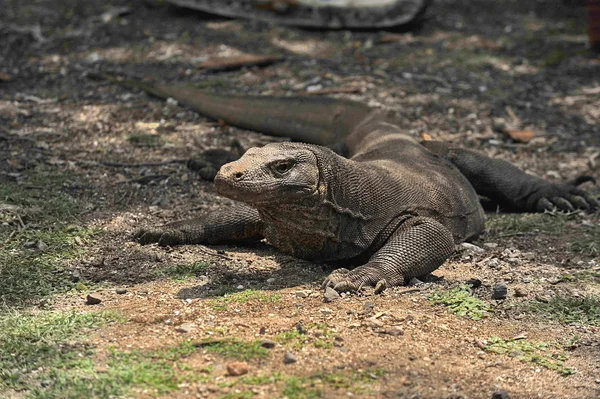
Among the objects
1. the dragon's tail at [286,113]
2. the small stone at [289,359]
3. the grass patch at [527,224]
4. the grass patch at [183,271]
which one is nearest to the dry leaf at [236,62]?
the dragon's tail at [286,113]

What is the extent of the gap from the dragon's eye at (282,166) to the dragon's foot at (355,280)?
611 millimetres

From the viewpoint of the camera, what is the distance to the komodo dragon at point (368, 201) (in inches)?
193

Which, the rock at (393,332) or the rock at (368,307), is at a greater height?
the rock at (393,332)

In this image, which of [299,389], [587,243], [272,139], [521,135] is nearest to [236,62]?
[272,139]

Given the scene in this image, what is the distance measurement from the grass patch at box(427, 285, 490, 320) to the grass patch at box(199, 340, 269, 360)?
1.16 meters

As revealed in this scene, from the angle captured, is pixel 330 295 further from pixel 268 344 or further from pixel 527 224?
pixel 527 224

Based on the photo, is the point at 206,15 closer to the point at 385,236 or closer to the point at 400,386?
the point at 385,236

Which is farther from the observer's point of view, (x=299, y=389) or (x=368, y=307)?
(x=368, y=307)

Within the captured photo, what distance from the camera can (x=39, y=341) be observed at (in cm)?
407

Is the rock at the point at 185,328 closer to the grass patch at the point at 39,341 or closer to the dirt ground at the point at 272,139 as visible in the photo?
the dirt ground at the point at 272,139

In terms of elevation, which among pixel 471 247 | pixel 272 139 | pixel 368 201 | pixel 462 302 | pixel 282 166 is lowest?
pixel 272 139

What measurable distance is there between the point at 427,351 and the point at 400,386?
15.8 inches

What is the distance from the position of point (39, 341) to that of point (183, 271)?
4.08ft

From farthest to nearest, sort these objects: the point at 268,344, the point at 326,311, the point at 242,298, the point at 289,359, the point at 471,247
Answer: the point at 471,247
the point at 242,298
the point at 326,311
the point at 268,344
the point at 289,359
